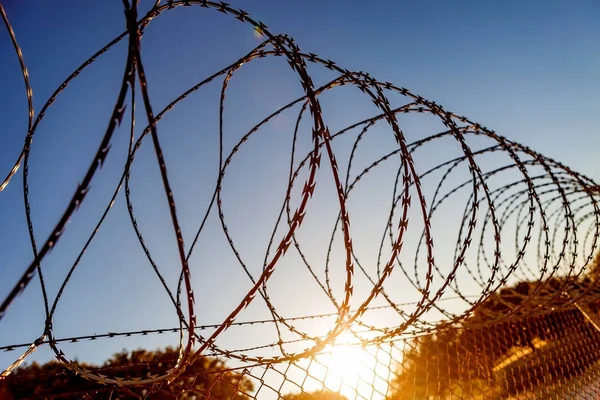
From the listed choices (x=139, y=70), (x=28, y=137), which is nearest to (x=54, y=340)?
(x=28, y=137)

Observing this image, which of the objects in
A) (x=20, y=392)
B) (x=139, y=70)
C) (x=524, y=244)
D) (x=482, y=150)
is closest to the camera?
(x=139, y=70)

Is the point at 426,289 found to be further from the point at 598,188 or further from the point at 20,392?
the point at 20,392

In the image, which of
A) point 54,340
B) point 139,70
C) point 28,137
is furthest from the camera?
point 28,137

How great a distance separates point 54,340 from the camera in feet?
7.20

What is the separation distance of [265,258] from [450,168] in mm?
3183

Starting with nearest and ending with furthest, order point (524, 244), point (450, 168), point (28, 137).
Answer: point (28, 137)
point (524, 244)
point (450, 168)

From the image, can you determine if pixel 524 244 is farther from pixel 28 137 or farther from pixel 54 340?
pixel 28 137

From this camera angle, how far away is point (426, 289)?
10.8 feet

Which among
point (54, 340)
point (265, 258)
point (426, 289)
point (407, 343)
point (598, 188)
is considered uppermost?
point (598, 188)

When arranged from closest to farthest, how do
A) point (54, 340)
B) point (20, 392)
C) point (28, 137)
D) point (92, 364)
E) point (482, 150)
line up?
point (54, 340) → point (28, 137) → point (482, 150) → point (20, 392) → point (92, 364)

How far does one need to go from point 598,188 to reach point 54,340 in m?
6.71

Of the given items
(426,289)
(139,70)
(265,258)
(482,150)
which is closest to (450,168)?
(482,150)

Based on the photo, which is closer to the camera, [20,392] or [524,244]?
[524,244]

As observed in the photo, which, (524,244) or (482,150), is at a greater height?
(482,150)
